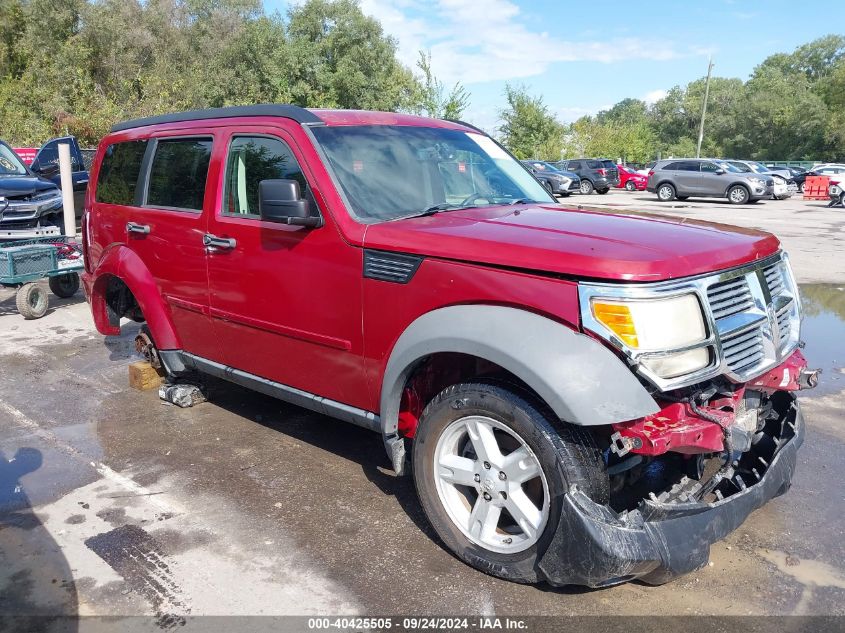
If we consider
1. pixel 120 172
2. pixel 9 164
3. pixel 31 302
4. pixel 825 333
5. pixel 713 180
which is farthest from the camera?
pixel 713 180

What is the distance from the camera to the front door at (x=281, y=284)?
3.60m

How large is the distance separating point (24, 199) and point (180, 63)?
1395 inches

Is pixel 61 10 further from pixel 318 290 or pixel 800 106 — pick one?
pixel 800 106

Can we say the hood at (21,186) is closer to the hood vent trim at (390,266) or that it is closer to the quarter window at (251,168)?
the quarter window at (251,168)

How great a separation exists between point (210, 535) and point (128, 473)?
1061 mm

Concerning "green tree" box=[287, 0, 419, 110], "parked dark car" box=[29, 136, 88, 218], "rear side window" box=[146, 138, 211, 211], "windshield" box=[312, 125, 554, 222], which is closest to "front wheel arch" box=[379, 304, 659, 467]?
"windshield" box=[312, 125, 554, 222]

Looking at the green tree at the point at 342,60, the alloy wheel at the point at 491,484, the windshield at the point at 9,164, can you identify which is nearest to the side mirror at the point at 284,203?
the alloy wheel at the point at 491,484

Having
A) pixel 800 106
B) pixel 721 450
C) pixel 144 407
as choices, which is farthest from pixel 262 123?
pixel 800 106

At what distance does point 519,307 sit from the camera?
290 centimetres

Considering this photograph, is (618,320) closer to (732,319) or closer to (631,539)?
(732,319)

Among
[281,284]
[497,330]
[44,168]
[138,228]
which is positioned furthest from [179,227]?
[44,168]

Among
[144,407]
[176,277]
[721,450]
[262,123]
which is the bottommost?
[144,407]

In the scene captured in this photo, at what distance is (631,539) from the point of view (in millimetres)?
2660

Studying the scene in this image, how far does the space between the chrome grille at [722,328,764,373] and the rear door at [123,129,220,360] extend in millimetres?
3065
